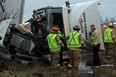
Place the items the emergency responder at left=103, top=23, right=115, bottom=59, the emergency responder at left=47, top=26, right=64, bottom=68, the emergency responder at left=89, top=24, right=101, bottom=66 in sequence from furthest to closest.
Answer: the emergency responder at left=103, top=23, right=115, bottom=59 → the emergency responder at left=89, top=24, right=101, bottom=66 → the emergency responder at left=47, top=26, right=64, bottom=68

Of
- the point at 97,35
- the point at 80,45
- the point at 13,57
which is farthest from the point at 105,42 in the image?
the point at 13,57

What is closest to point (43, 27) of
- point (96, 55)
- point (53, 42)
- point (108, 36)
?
point (53, 42)

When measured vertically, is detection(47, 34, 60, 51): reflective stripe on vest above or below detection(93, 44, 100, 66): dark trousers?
above

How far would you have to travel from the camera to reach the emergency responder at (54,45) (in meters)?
13.0

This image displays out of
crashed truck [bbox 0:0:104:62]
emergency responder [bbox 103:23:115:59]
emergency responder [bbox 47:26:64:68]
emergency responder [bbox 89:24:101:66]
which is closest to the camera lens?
emergency responder [bbox 47:26:64:68]

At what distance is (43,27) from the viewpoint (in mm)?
14156

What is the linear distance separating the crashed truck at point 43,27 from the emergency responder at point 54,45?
62 cm

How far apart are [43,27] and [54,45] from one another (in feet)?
4.38

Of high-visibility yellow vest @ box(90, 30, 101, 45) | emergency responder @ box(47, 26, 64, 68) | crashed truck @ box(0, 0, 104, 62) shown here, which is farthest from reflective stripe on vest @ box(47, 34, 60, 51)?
high-visibility yellow vest @ box(90, 30, 101, 45)

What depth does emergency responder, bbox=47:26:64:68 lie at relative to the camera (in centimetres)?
1300

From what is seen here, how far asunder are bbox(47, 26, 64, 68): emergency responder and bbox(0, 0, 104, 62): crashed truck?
0.62 meters

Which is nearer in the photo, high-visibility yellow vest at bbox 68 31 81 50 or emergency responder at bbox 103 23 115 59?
high-visibility yellow vest at bbox 68 31 81 50

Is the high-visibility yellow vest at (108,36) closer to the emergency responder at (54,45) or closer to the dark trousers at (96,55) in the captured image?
the dark trousers at (96,55)

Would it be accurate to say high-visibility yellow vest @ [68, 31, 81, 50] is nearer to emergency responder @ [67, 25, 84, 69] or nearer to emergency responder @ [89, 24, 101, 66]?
emergency responder @ [67, 25, 84, 69]
